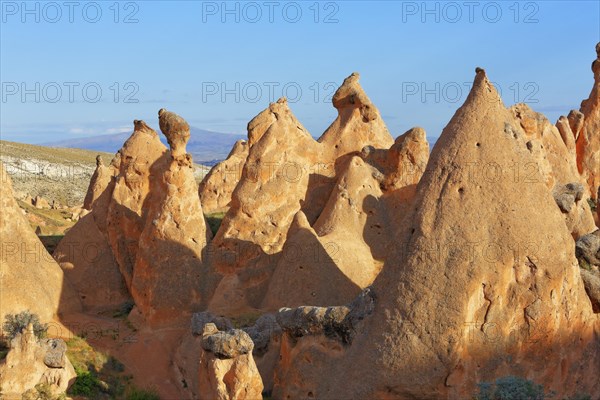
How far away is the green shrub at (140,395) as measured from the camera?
1634 cm

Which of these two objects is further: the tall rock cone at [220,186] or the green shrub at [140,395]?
the tall rock cone at [220,186]

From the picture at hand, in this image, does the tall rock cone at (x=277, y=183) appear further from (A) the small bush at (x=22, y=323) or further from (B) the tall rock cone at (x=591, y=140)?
(B) the tall rock cone at (x=591, y=140)

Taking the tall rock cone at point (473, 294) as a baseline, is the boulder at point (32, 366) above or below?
below

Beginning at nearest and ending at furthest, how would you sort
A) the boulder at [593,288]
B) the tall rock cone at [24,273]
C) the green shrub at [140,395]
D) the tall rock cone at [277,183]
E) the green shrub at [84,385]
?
the boulder at [593,288] → the green shrub at [84,385] → the green shrub at [140,395] → the tall rock cone at [24,273] → the tall rock cone at [277,183]

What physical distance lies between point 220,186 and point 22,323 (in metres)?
15.7

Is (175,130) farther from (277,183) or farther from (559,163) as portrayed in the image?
(559,163)

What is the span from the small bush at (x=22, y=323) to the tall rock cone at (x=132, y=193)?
11.6 feet

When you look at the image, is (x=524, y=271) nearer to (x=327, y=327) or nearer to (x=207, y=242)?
(x=327, y=327)

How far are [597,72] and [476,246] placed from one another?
87.1 ft

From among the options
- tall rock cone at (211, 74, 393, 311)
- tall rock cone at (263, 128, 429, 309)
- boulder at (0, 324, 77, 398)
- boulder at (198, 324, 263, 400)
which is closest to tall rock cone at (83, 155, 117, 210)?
tall rock cone at (211, 74, 393, 311)

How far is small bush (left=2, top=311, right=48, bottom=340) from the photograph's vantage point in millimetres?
17281

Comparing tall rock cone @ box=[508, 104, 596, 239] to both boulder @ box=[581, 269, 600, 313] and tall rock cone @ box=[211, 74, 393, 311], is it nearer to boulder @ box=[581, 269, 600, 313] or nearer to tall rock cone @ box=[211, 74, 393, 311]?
tall rock cone @ box=[211, 74, 393, 311]

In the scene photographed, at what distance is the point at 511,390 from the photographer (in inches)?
462

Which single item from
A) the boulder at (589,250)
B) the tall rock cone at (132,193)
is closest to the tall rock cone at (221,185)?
the tall rock cone at (132,193)
